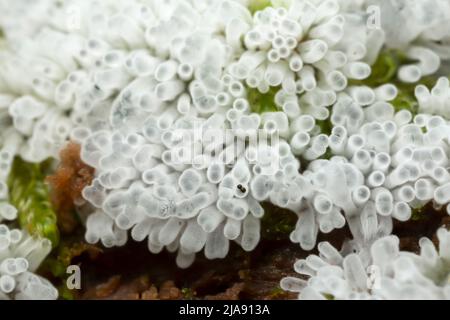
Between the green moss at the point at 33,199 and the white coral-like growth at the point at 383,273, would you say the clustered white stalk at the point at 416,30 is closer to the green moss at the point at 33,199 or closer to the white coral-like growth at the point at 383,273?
the white coral-like growth at the point at 383,273

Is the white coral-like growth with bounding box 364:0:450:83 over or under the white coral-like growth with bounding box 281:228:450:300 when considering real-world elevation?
over

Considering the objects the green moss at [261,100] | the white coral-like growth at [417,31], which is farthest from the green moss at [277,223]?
the white coral-like growth at [417,31]

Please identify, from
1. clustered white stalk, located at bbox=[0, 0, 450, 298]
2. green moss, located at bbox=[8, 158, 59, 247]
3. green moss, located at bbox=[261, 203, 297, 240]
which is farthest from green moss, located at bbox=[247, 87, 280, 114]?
green moss, located at bbox=[8, 158, 59, 247]

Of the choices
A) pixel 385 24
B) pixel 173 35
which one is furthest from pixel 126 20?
pixel 385 24

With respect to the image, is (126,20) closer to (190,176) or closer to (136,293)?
(190,176)

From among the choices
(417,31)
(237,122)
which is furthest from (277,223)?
(417,31)

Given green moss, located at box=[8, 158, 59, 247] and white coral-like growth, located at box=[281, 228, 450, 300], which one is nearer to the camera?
white coral-like growth, located at box=[281, 228, 450, 300]

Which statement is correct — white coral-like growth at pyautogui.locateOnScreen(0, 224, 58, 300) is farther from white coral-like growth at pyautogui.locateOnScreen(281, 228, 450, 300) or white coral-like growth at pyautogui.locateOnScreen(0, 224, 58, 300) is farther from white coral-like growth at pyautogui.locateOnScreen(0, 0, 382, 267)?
white coral-like growth at pyautogui.locateOnScreen(281, 228, 450, 300)
